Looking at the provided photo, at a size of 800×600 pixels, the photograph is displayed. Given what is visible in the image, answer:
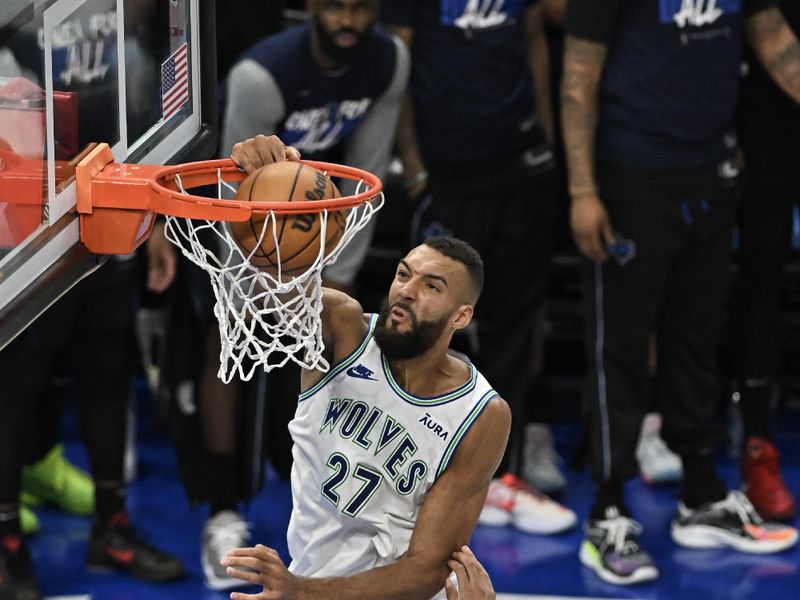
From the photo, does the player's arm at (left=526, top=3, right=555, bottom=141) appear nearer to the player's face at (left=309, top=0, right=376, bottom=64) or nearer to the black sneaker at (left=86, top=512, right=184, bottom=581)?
the player's face at (left=309, top=0, right=376, bottom=64)

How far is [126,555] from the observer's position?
511 centimetres

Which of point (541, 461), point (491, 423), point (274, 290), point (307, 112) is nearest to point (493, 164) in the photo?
point (307, 112)

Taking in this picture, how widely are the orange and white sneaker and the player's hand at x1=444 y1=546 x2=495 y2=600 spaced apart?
6.50ft

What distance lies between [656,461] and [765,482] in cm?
51

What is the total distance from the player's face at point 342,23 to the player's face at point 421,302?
158 centimetres

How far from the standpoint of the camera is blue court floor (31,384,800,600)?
5023mm

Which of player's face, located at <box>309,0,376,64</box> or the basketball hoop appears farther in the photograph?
player's face, located at <box>309,0,376,64</box>

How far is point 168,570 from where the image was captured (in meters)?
5.07

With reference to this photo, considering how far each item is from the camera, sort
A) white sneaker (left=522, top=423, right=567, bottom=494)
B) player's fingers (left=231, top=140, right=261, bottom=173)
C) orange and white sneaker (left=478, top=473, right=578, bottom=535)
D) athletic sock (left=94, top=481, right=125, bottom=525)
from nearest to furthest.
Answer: player's fingers (left=231, top=140, right=261, bottom=173), athletic sock (left=94, top=481, right=125, bottom=525), orange and white sneaker (left=478, top=473, right=578, bottom=535), white sneaker (left=522, top=423, right=567, bottom=494)

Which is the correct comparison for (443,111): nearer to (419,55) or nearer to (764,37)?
(419,55)

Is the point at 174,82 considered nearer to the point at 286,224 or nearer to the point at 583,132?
the point at 286,224

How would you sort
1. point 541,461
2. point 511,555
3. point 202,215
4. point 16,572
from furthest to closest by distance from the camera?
point 541,461 → point 511,555 → point 16,572 → point 202,215

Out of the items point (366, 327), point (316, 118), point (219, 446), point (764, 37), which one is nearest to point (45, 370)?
point (219, 446)

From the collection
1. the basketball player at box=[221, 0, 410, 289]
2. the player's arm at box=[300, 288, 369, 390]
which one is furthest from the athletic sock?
the player's arm at box=[300, 288, 369, 390]
